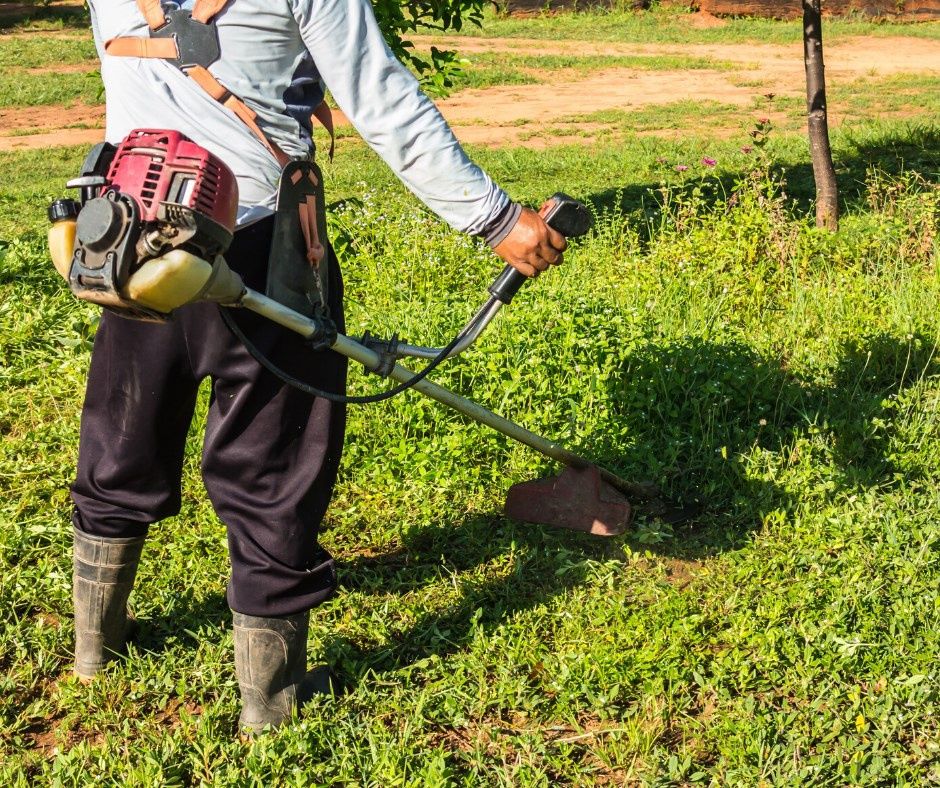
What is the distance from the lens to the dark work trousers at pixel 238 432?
252cm

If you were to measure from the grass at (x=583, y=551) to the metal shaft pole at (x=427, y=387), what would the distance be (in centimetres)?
22

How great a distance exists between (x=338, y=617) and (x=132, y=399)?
1004 millimetres

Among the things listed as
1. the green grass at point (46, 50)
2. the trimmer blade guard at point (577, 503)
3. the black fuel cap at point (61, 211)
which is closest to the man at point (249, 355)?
the black fuel cap at point (61, 211)

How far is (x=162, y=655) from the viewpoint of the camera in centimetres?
307

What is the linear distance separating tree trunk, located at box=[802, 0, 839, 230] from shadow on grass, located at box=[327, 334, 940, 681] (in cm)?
191

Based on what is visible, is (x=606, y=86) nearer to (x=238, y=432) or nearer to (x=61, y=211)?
(x=238, y=432)

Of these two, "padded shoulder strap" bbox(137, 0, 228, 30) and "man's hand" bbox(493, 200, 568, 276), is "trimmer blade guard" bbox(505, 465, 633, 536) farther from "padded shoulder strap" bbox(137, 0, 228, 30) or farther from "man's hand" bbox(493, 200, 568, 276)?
"padded shoulder strap" bbox(137, 0, 228, 30)

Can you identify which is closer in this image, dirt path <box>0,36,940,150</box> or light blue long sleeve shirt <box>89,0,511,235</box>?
light blue long sleeve shirt <box>89,0,511,235</box>

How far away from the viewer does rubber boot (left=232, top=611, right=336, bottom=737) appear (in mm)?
2697

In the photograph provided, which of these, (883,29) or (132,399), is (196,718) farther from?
(883,29)

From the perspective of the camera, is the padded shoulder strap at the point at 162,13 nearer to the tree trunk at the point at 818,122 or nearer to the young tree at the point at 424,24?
the young tree at the point at 424,24

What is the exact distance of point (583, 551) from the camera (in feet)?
11.8

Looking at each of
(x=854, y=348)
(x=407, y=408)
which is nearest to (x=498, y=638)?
(x=407, y=408)

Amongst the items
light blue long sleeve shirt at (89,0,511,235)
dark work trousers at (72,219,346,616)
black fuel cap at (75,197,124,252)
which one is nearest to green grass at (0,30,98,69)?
dark work trousers at (72,219,346,616)
